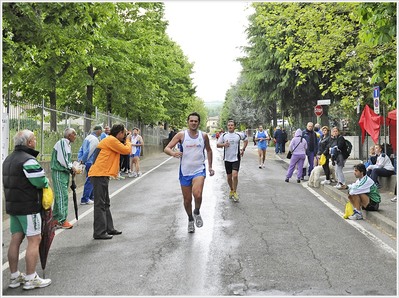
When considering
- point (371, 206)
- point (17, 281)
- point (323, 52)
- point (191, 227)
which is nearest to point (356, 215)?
point (371, 206)

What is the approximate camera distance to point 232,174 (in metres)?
10.2

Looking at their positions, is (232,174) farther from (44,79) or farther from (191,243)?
(44,79)

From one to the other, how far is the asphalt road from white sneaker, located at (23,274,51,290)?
59mm

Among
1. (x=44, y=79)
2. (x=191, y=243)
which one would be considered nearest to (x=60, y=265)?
(x=191, y=243)

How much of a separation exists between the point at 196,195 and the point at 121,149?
4.44ft

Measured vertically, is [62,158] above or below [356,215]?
above

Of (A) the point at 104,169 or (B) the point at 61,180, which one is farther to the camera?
(B) the point at 61,180

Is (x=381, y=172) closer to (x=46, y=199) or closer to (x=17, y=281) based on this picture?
(x=46, y=199)

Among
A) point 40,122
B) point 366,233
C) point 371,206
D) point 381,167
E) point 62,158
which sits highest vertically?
point 40,122

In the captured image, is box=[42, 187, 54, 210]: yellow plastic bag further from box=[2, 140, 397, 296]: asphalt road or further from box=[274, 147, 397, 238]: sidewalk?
box=[274, 147, 397, 238]: sidewalk

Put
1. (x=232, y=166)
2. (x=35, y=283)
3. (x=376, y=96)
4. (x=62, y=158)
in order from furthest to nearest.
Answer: (x=376, y=96) → (x=232, y=166) → (x=62, y=158) → (x=35, y=283)

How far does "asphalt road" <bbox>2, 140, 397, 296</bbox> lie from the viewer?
446 cm

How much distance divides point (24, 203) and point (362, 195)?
5865mm

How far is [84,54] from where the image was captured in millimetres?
13039
